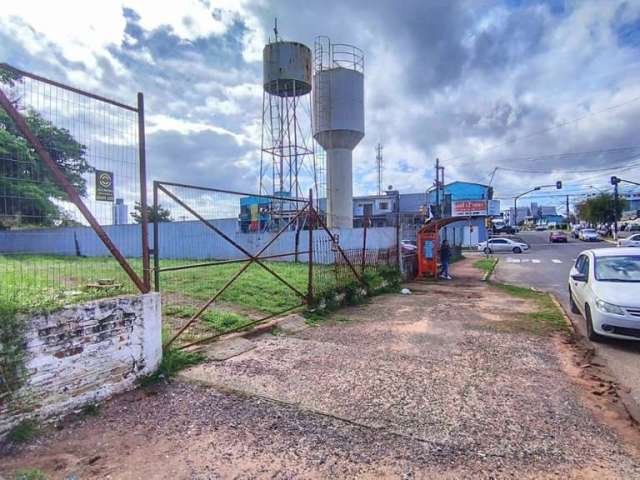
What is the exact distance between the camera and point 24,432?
11.1ft

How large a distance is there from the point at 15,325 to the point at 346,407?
306 centimetres

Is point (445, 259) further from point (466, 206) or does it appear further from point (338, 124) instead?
point (466, 206)

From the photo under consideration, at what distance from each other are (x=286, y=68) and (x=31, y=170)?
18.4m

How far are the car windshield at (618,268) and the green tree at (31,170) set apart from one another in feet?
26.0

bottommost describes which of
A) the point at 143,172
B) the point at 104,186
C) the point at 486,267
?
the point at 486,267

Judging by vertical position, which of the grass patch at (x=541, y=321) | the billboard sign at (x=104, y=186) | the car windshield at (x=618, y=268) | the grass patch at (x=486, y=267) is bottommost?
the grass patch at (x=486, y=267)

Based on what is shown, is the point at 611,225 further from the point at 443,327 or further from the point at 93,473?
the point at 93,473

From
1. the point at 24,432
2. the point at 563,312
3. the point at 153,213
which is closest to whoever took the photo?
the point at 24,432

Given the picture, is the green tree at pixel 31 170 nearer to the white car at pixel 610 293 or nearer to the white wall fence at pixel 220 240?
the white car at pixel 610 293

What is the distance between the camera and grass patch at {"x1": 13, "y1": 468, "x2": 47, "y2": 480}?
9.16 ft

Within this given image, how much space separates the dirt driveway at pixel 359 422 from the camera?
3.02 metres

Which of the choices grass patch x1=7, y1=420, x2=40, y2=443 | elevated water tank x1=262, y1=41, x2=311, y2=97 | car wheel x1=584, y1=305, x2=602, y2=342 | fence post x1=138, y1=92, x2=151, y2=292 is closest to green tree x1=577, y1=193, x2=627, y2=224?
elevated water tank x1=262, y1=41, x2=311, y2=97

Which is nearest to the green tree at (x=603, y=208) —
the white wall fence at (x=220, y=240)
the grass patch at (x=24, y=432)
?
the white wall fence at (x=220, y=240)

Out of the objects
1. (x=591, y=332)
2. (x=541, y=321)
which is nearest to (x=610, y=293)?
(x=591, y=332)
